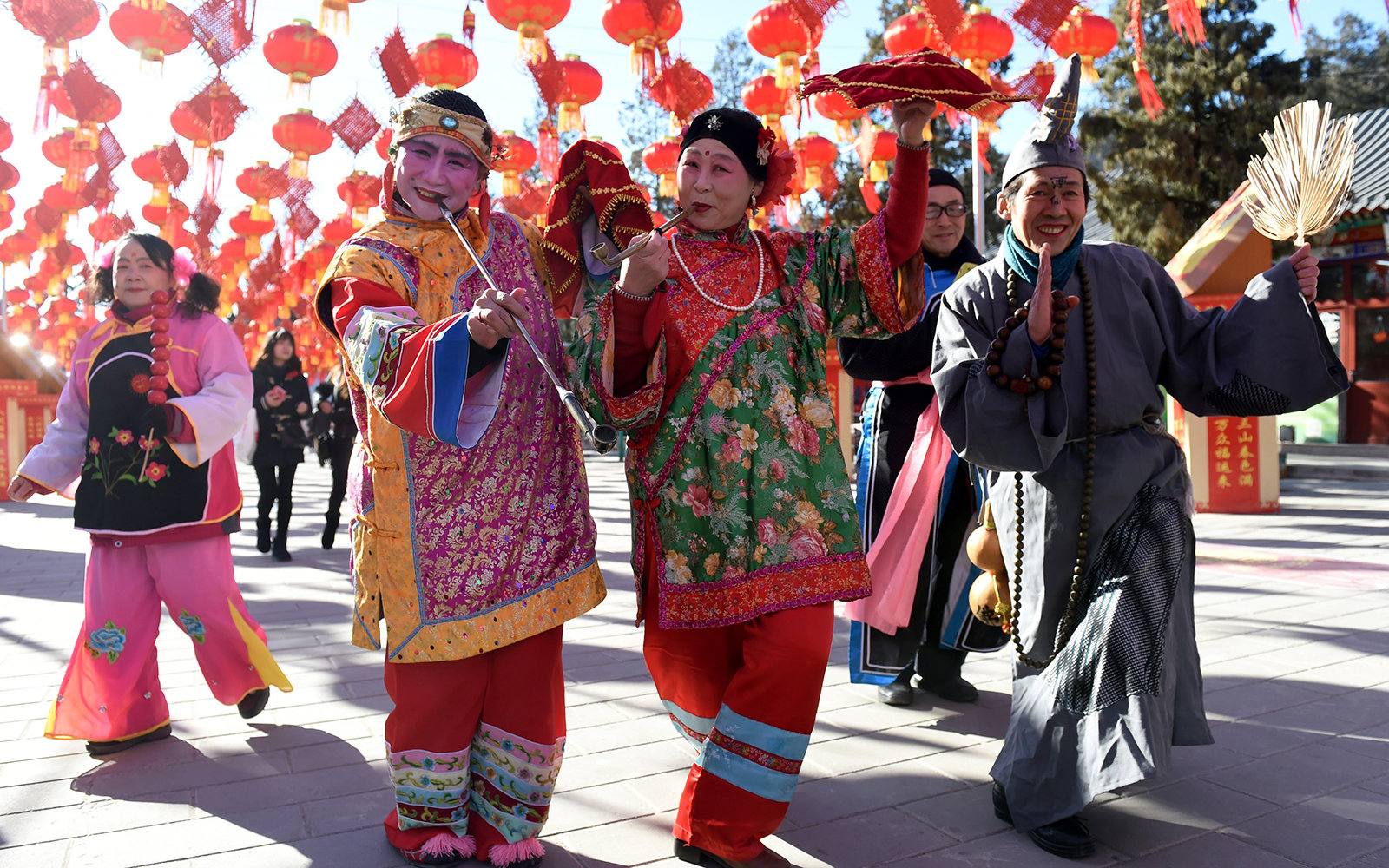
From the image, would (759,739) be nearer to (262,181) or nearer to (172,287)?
(172,287)

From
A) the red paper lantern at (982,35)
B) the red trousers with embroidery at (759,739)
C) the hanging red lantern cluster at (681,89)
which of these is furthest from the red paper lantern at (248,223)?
the red trousers with embroidery at (759,739)

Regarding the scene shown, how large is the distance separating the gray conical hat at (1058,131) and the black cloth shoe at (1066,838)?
4.97ft

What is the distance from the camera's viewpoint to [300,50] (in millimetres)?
6547

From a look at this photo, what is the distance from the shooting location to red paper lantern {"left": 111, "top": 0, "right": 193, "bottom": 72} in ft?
19.0

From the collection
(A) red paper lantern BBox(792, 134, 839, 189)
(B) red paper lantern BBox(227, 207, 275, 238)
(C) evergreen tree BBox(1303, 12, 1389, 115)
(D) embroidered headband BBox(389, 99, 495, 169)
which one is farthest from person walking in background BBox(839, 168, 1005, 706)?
(C) evergreen tree BBox(1303, 12, 1389, 115)

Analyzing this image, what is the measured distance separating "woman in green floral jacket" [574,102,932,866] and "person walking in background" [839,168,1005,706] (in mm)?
867

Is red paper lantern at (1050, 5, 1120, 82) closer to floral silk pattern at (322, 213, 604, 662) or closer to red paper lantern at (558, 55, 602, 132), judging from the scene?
red paper lantern at (558, 55, 602, 132)

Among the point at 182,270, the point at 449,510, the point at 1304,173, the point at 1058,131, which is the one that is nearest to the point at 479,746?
the point at 449,510

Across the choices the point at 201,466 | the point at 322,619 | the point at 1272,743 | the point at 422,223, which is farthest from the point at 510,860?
Answer: the point at 322,619

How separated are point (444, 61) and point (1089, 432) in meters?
5.74

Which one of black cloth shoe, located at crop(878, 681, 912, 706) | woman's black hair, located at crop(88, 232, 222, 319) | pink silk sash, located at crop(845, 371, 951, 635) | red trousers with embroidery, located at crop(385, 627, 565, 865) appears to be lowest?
black cloth shoe, located at crop(878, 681, 912, 706)

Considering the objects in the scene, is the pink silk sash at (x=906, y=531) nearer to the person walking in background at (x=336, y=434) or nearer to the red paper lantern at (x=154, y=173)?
the person walking in background at (x=336, y=434)

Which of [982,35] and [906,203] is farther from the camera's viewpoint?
[982,35]

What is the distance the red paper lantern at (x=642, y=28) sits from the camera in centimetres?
641
